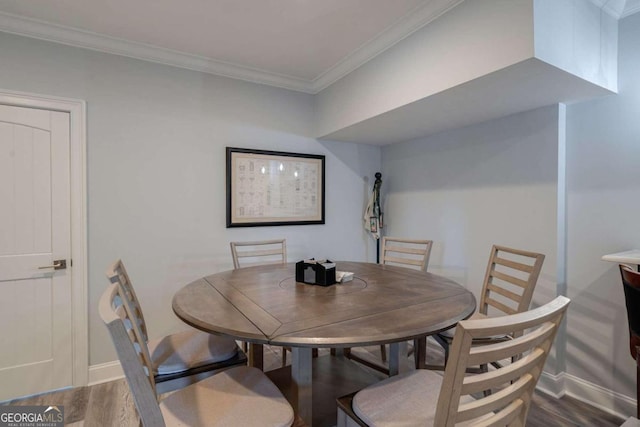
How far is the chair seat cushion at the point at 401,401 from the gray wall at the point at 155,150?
76.3 inches

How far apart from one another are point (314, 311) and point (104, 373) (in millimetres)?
2021

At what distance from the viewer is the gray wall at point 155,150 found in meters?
2.26

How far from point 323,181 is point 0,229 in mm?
2517

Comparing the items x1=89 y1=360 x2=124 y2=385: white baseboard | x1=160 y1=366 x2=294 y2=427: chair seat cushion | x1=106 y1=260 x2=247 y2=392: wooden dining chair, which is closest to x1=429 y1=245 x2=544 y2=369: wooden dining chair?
x1=160 y1=366 x2=294 y2=427: chair seat cushion

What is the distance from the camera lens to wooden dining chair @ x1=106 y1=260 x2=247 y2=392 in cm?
147

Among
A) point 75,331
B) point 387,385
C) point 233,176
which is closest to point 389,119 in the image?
point 233,176

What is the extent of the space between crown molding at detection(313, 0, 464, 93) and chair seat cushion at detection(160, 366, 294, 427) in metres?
2.22

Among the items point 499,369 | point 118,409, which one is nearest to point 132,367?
point 499,369

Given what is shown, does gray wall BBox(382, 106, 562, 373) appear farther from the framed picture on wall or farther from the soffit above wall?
the framed picture on wall

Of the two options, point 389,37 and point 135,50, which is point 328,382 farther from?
point 135,50

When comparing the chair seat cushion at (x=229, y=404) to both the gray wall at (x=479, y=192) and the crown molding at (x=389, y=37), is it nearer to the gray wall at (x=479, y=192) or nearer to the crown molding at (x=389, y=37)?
the gray wall at (x=479, y=192)

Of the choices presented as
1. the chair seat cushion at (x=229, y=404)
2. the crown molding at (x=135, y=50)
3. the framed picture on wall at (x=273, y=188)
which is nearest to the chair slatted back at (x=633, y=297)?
the chair seat cushion at (x=229, y=404)

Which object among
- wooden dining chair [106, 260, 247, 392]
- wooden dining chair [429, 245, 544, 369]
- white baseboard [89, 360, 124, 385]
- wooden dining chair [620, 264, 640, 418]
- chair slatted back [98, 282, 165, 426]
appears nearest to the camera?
chair slatted back [98, 282, 165, 426]

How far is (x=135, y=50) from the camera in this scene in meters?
2.39
